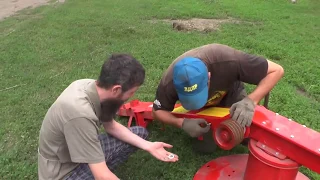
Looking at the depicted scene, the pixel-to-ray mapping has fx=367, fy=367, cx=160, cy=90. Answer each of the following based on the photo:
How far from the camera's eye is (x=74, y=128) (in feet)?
6.51

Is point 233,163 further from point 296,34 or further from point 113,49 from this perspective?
point 296,34

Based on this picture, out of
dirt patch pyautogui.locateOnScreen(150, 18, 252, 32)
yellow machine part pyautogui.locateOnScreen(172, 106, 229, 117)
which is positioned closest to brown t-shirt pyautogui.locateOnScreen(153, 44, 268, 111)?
yellow machine part pyautogui.locateOnScreen(172, 106, 229, 117)

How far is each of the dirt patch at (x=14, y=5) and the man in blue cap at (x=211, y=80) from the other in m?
6.39

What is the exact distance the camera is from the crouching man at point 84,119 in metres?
2.00

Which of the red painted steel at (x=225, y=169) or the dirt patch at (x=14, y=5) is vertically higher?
the dirt patch at (x=14, y=5)

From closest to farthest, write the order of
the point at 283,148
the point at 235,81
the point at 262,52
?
the point at 283,148, the point at 235,81, the point at 262,52

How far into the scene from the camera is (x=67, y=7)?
8336 millimetres

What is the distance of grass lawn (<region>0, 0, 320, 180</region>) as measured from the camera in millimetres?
3193

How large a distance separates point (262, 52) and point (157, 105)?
2824mm

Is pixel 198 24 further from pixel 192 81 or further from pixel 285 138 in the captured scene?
pixel 285 138

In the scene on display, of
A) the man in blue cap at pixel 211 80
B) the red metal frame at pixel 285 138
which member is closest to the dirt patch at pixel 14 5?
the man in blue cap at pixel 211 80

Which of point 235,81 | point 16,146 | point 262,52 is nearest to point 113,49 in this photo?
point 262,52

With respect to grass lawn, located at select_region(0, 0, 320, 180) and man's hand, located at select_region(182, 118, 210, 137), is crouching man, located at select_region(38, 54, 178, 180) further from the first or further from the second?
grass lawn, located at select_region(0, 0, 320, 180)

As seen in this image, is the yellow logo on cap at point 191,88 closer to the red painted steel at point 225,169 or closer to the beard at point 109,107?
the beard at point 109,107
